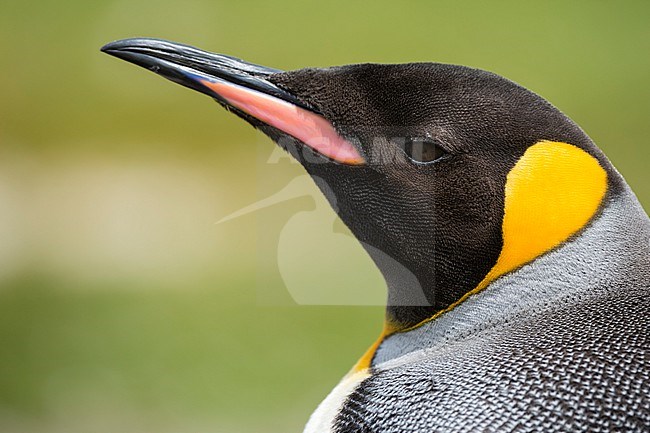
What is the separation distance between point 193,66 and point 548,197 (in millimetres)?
344

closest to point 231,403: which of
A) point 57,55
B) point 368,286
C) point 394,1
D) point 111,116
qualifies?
point 368,286

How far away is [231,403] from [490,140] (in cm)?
167

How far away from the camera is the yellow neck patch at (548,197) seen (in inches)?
28.9

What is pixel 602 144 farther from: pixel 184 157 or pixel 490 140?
pixel 490 140

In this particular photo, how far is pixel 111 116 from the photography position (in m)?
4.20

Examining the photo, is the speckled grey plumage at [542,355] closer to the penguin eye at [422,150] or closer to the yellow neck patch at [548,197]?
the yellow neck patch at [548,197]

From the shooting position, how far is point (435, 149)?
29.9 inches

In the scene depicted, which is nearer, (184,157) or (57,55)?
(184,157)

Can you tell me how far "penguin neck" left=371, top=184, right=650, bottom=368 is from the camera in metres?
0.71

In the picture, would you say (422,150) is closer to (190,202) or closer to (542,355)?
(542,355)

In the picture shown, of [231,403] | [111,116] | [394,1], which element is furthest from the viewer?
[394,1]

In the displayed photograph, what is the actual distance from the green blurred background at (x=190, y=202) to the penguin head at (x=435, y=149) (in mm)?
402

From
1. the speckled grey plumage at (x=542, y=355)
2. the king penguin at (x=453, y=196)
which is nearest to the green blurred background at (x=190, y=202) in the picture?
the king penguin at (x=453, y=196)

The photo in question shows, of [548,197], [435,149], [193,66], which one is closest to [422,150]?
[435,149]
